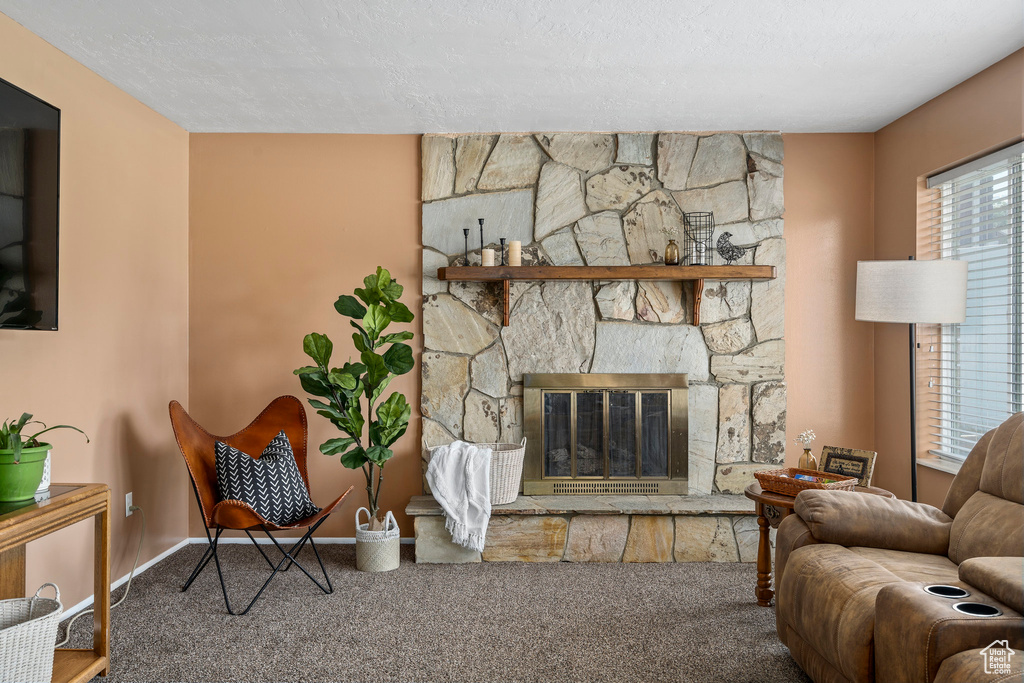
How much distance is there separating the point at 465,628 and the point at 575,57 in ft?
8.11

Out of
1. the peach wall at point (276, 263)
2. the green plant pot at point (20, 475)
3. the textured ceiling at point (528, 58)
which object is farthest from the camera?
the peach wall at point (276, 263)

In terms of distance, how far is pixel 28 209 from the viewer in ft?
8.32

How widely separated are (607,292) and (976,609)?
2627 millimetres

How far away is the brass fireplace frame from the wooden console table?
7.11 feet

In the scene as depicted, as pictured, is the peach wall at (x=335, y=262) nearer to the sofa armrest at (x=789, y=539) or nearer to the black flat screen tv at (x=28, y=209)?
the black flat screen tv at (x=28, y=209)

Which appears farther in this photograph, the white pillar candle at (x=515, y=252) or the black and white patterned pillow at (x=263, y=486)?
the white pillar candle at (x=515, y=252)

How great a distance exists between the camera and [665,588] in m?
3.23

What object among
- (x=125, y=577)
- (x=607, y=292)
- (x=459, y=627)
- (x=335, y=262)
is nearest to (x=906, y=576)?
(x=459, y=627)

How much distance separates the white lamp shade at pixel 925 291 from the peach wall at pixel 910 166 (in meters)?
0.63

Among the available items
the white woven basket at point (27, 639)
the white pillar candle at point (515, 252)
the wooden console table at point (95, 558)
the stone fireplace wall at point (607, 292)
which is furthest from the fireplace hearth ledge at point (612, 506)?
the white woven basket at point (27, 639)

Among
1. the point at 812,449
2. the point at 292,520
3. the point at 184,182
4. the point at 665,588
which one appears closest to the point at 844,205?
the point at 812,449

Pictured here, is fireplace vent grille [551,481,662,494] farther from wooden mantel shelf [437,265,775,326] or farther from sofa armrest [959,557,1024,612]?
sofa armrest [959,557,1024,612]

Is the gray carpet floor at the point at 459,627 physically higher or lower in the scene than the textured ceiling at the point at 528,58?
lower

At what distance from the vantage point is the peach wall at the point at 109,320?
282 cm
